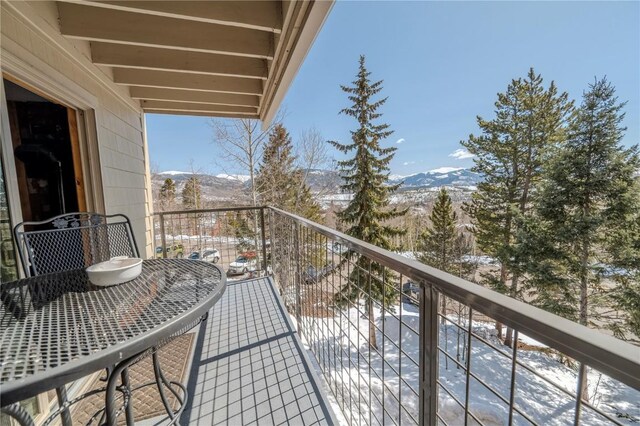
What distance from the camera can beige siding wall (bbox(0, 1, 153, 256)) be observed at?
1.56 m

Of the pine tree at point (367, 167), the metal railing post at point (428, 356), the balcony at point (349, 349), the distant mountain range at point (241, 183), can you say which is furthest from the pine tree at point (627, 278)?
the metal railing post at point (428, 356)

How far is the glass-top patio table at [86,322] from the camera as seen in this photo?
0.65 metres

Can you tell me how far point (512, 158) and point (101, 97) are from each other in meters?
13.0

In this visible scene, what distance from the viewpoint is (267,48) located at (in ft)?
7.18

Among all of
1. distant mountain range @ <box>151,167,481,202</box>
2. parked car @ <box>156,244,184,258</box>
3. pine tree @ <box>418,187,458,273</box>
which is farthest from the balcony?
pine tree @ <box>418,187,458,273</box>

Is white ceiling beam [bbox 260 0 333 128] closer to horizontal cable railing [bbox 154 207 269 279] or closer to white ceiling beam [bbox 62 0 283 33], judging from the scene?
white ceiling beam [bbox 62 0 283 33]

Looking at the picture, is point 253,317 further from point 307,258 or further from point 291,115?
point 291,115

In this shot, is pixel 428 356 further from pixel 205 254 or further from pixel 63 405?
pixel 205 254

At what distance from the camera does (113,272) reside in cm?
113

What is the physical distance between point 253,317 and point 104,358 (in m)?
2.01

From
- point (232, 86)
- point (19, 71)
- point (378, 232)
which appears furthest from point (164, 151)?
point (19, 71)

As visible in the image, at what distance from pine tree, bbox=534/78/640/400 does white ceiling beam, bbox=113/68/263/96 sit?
34.5 feet

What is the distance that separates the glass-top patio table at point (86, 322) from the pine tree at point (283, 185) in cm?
951

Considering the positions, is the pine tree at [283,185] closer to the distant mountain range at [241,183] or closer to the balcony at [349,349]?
the distant mountain range at [241,183]
